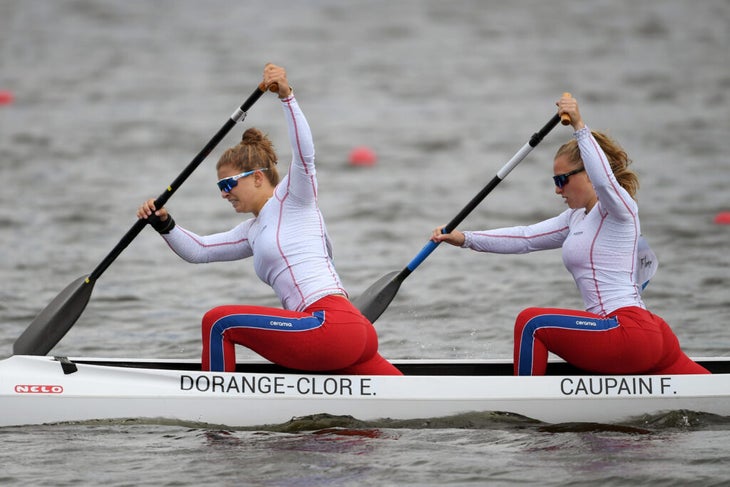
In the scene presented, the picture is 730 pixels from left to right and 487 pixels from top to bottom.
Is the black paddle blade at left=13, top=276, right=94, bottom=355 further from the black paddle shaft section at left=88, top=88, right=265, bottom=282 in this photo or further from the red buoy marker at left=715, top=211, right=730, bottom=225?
the red buoy marker at left=715, top=211, right=730, bottom=225

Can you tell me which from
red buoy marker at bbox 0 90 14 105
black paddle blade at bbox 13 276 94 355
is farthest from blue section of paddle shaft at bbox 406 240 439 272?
red buoy marker at bbox 0 90 14 105

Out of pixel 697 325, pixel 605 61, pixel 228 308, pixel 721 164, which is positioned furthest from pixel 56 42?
pixel 228 308

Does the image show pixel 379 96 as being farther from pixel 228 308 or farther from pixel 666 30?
pixel 228 308

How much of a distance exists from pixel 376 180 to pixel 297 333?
1008 cm

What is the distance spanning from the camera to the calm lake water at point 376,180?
695 centimetres

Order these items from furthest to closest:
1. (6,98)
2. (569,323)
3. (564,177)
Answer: (6,98) → (564,177) → (569,323)

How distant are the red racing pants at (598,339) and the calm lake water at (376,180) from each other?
0.39 meters

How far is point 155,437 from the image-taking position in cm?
721

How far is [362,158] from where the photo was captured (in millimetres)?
17703

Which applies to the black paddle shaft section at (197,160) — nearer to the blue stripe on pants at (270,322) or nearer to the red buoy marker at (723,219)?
the blue stripe on pants at (270,322)

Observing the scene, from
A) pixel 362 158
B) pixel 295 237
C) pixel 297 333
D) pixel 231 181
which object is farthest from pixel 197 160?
pixel 362 158

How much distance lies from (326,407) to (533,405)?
3.75 ft

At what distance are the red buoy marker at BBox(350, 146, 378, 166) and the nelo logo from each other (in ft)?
35.3

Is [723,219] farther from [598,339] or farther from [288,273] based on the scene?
[288,273]
